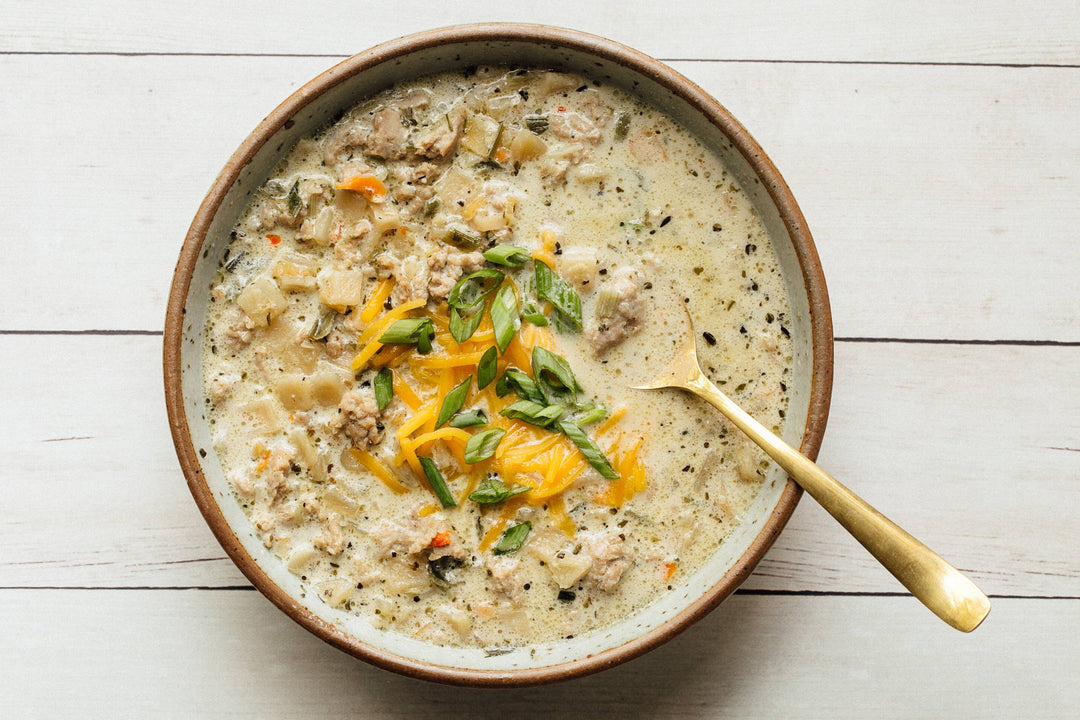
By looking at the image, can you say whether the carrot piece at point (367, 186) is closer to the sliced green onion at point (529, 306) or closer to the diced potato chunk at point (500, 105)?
the diced potato chunk at point (500, 105)

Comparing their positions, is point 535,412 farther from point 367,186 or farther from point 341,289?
point 367,186

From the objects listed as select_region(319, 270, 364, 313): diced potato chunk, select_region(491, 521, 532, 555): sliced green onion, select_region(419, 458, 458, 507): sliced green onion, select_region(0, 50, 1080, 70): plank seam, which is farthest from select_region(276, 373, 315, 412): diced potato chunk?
select_region(0, 50, 1080, 70): plank seam

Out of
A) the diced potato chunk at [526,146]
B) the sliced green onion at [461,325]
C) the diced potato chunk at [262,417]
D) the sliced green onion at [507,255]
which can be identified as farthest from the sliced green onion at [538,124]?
the diced potato chunk at [262,417]

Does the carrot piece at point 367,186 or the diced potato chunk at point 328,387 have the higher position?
the carrot piece at point 367,186

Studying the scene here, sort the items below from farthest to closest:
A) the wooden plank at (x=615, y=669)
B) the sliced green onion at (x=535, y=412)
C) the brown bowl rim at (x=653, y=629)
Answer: the wooden plank at (x=615, y=669)
the sliced green onion at (x=535, y=412)
the brown bowl rim at (x=653, y=629)

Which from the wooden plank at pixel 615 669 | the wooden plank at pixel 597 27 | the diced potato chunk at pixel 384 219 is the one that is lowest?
the wooden plank at pixel 615 669

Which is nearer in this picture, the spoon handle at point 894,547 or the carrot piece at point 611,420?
the spoon handle at point 894,547

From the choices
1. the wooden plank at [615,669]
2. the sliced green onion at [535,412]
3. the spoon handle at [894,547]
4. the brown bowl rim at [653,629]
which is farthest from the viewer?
the wooden plank at [615,669]
